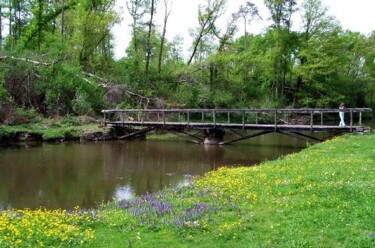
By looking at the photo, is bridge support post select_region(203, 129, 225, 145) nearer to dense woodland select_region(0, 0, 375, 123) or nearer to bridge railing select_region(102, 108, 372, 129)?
bridge railing select_region(102, 108, 372, 129)

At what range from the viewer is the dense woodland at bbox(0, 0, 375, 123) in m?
41.2

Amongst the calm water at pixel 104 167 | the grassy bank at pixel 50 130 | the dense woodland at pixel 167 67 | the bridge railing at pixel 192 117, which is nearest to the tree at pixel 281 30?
the dense woodland at pixel 167 67

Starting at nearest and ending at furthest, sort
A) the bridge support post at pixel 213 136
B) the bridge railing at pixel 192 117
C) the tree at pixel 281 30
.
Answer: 1. the bridge support post at pixel 213 136
2. the bridge railing at pixel 192 117
3. the tree at pixel 281 30

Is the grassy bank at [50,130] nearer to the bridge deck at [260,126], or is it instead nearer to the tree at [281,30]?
the bridge deck at [260,126]

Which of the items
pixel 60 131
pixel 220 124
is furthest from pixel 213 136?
pixel 60 131

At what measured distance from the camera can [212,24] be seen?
2115 inches

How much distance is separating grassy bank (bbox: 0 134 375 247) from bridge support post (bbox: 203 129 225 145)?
18.9m

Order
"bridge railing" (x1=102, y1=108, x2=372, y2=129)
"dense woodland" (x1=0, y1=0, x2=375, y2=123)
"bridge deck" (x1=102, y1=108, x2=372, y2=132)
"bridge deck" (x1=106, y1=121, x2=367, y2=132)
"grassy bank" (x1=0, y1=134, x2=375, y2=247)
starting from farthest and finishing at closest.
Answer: "dense woodland" (x1=0, y1=0, x2=375, y2=123) < "bridge railing" (x1=102, y1=108, x2=372, y2=129) < "bridge deck" (x1=102, y1=108, x2=372, y2=132) < "bridge deck" (x1=106, y1=121, x2=367, y2=132) < "grassy bank" (x1=0, y1=134, x2=375, y2=247)

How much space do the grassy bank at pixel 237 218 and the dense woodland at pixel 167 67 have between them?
97.3ft

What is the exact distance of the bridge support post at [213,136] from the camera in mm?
32188

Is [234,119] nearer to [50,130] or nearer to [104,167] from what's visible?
[50,130]

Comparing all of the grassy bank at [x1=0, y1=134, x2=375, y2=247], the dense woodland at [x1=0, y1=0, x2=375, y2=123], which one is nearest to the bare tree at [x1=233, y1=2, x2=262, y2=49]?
the dense woodland at [x1=0, y1=0, x2=375, y2=123]

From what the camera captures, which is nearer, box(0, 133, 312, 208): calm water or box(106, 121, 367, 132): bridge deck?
box(0, 133, 312, 208): calm water

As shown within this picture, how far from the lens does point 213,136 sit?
3225 centimetres
